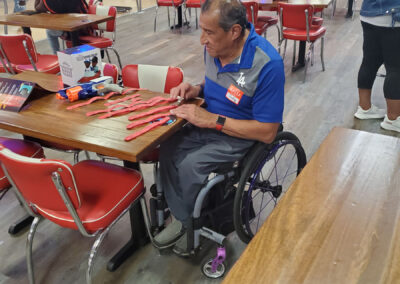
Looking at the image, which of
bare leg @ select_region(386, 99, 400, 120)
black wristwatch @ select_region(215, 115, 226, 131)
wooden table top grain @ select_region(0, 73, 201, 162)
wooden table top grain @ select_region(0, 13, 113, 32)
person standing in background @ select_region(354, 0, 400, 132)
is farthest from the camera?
wooden table top grain @ select_region(0, 13, 113, 32)

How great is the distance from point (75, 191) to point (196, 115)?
0.57m

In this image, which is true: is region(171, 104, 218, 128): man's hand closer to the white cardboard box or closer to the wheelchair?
the wheelchair

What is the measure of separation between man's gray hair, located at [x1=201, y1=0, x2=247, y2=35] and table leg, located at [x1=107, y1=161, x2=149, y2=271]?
2.38 feet

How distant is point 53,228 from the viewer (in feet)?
6.89

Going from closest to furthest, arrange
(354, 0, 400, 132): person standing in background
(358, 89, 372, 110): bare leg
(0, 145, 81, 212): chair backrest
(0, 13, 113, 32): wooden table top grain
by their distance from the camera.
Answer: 1. (0, 145, 81, 212): chair backrest
2. (354, 0, 400, 132): person standing in background
3. (358, 89, 372, 110): bare leg
4. (0, 13, 113, 32): wooden table top grain

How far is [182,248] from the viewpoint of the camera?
179 centimetres

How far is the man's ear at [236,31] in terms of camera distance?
157 cm

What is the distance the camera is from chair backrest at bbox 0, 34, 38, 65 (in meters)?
2.89

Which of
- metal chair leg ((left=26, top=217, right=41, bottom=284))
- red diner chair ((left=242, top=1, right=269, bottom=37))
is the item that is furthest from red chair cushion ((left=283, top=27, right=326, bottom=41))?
metal chair leg ((left=26, top=217, right=41, bottom=284))

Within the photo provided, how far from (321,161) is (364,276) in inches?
20.7

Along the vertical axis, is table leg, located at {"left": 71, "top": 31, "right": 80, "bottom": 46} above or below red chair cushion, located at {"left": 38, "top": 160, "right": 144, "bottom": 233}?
above

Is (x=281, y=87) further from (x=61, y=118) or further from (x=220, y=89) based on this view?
(x=61, y=118)

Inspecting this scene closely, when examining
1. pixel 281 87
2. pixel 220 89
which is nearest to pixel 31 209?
pixel 220 89

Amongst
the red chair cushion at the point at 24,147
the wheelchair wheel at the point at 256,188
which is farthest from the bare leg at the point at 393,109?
the red chair cushion at the point at 24,147
